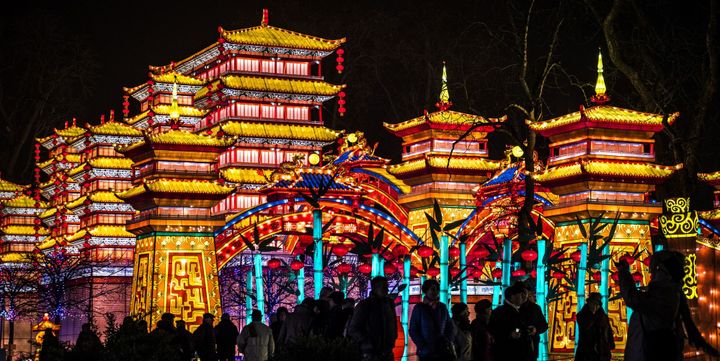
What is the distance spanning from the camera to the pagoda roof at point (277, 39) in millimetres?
54250

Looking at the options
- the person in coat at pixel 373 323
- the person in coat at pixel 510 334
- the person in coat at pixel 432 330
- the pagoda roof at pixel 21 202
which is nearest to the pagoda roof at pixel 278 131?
the pagoda roof at pixel 21 202

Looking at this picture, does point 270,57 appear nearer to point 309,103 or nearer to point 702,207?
point 309,103

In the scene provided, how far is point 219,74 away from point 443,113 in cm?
1979

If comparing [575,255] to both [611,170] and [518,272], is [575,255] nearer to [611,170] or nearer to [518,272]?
[518,272]

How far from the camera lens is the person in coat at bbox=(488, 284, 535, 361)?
14.9 meters

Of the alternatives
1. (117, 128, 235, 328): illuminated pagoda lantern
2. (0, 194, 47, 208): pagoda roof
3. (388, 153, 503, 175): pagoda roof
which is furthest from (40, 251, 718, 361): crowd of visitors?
(0, 194, 47, 208): pagoda roof

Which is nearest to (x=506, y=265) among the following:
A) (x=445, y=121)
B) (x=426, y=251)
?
(x=426, y=251)

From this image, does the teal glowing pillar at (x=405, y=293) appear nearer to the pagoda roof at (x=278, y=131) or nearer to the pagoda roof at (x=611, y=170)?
the pagoda roof at (x=611, y=170)

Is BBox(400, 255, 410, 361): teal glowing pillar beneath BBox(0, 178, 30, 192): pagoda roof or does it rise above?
beneath

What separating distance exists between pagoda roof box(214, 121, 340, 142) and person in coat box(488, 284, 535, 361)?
38471mm

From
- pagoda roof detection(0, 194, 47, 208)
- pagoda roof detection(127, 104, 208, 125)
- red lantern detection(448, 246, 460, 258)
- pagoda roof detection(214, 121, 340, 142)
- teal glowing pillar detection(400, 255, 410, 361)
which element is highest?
pagoda roof detection(127, 104, 208, 125)

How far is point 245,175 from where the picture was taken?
53250 mm

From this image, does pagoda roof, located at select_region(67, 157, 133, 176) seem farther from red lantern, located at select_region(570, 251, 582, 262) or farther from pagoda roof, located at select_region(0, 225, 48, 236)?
red lantern, located at select_region(570, 251, 582, 262)

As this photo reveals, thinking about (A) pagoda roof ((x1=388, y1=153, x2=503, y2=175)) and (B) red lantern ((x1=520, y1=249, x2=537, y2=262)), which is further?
(A) pagoda roof ((x1=388, y1=153, x2=503, y2=175))
